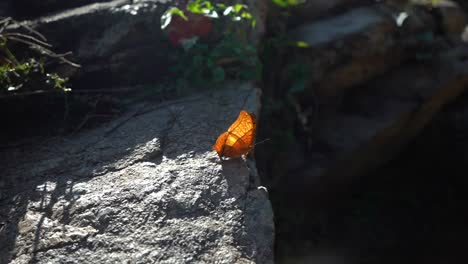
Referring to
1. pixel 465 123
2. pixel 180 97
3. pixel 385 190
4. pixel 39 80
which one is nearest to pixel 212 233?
pixel 180 97

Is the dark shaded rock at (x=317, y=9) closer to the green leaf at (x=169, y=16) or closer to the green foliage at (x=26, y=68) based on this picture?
the green leaf at (x=169, y=16)

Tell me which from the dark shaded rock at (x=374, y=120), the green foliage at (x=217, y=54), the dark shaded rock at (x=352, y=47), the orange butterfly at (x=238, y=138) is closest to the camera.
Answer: the orange butterfly at (x=238, y=138)

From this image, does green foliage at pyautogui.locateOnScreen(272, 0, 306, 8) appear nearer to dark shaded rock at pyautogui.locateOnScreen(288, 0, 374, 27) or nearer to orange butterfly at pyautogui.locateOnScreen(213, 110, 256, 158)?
dark shaded rock at pyautogui.locateOnScreen(288, 0, 374, 27)

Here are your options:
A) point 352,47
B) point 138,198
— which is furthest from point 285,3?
point 138,198

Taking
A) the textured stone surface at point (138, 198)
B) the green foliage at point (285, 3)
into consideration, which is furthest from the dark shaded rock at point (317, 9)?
the textured stone surface at point (138, 198)

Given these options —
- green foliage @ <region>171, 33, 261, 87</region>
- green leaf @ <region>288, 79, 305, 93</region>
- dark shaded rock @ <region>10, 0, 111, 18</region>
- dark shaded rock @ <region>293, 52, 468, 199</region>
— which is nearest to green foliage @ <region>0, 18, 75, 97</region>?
dark shaded rock @ <region>10, 0, 111, 18</region>

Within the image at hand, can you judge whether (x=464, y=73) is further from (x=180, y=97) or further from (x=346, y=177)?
(x=180, y=97)
